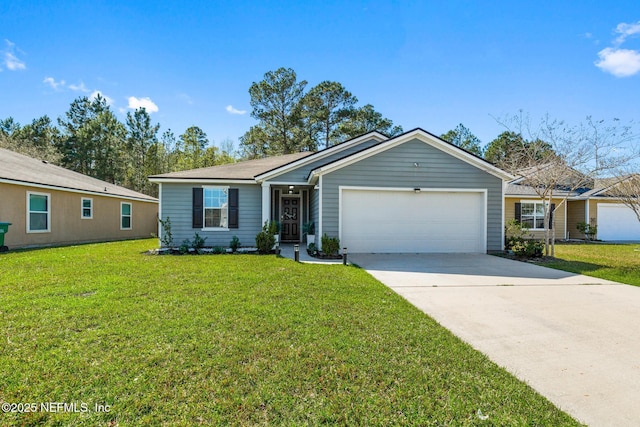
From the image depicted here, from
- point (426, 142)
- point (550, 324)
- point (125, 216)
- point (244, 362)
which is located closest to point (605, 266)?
point (426, 142)

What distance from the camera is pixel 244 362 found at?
2984 mm

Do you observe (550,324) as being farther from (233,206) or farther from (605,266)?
(233,206)

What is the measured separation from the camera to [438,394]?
252 centimetres

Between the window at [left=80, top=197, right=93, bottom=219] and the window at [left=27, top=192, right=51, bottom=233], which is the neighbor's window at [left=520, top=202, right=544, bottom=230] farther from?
the window at [left=27, top=192, right=51, bottom=233]

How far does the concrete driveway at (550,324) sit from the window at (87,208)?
561 inches

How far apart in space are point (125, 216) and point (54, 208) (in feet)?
15.2

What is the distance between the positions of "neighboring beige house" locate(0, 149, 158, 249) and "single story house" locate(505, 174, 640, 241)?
21.2 meters

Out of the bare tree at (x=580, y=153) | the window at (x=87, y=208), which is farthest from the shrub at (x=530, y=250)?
the window at (x=87, y=208)

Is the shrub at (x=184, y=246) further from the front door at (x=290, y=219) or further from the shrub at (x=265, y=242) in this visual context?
the front door at (x=290, y=219)

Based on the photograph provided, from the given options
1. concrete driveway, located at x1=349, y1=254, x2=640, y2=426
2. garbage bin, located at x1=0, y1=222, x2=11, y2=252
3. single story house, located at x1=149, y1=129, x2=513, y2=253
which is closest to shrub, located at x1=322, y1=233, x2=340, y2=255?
single story house, located at x1=149, y1=129, x2=513, y2=253

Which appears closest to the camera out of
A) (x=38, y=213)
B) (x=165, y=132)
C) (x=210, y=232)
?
(x=210, y=232)

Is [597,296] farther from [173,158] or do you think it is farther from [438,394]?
[173,158]

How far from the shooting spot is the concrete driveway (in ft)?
8.63

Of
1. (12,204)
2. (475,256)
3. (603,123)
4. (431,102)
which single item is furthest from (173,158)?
(603,123)
